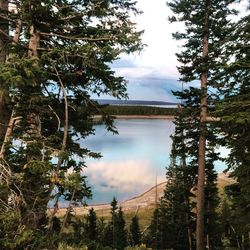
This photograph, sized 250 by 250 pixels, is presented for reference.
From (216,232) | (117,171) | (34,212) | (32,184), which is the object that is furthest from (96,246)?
(117,171)

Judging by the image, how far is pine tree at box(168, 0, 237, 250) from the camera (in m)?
22.0

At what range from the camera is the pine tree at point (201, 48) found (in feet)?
72.3

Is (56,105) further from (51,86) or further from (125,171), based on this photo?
(125,171)

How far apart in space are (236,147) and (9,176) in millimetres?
8769

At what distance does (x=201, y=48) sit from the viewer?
913 inches

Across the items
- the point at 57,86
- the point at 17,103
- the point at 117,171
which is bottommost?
the point at 17,103

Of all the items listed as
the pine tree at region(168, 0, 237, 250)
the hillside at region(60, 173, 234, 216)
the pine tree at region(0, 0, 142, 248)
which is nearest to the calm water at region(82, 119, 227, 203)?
the hillside at region(60, 173, 234, 216)

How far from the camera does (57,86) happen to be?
975cm

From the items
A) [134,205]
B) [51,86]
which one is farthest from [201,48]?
[134,205]

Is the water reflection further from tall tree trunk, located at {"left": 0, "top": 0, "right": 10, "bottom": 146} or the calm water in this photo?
tall tree trunk, located at {"left": 0, "top": 0, "right": 10, "bottom": 146}

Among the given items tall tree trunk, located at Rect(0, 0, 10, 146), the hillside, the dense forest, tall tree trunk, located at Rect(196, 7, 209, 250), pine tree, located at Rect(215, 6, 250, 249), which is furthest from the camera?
the hillside

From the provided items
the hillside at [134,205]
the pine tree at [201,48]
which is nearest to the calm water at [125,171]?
the hillside at [134,205]

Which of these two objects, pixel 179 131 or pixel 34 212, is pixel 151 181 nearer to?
pixel 179 131

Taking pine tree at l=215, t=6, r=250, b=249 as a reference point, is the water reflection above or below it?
above
